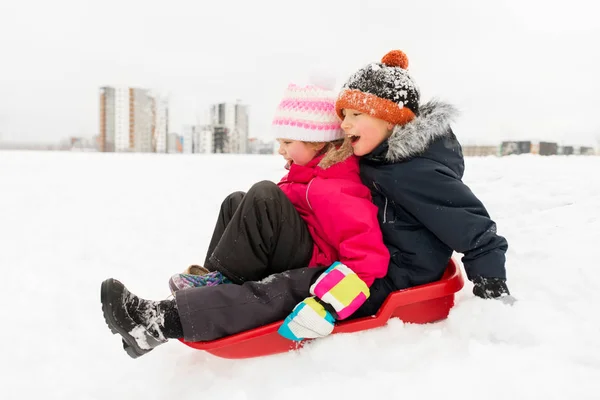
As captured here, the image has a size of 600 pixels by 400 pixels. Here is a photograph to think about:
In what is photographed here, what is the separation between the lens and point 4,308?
7.89 feet

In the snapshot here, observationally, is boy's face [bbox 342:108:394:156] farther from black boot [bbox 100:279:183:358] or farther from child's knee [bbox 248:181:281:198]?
black boot [bbox 100:279:183:358]

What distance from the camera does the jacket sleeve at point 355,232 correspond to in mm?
1697

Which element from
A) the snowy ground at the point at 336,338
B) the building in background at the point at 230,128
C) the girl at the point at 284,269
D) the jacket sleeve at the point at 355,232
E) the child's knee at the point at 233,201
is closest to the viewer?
the snowy ground at the point at 336,338

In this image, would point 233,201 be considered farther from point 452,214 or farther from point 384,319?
point 452,214

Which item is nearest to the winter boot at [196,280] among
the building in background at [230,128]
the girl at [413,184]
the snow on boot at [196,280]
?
the snow on boot at [196,280]

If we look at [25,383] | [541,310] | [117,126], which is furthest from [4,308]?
[117,126]

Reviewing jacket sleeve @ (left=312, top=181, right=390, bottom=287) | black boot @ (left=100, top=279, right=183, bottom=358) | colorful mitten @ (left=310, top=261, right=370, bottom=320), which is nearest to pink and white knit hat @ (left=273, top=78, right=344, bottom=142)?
jacket sleeve @ (left=312, top=181, right=390, bottom=287)

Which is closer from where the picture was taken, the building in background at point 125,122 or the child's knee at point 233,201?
the child's knee at point 233,201

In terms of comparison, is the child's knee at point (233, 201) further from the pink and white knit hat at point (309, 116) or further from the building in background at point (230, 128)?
the building in background at point (230, 128)

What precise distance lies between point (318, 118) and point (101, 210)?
11.5 feet

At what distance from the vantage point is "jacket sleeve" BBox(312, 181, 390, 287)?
66.8 inches

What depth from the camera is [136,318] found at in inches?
59.0

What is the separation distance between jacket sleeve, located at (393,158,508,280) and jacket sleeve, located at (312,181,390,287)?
0.18m

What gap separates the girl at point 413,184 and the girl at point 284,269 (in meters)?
0.10
